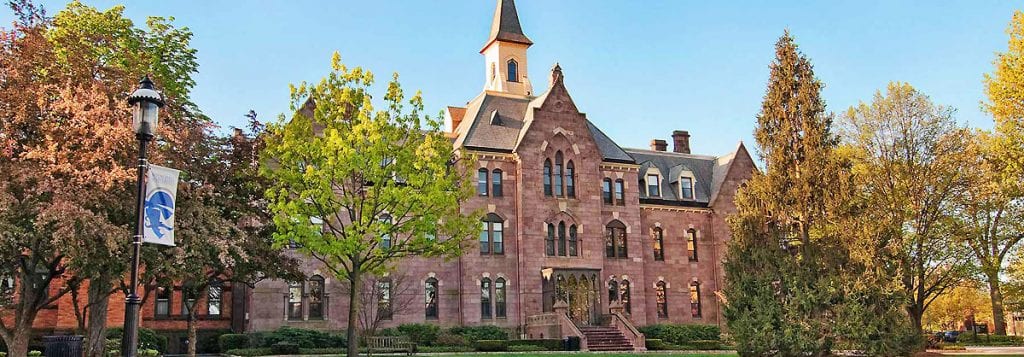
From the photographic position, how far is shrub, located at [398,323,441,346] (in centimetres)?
3853

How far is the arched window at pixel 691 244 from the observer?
47812 mm

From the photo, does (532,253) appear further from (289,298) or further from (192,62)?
(192,62)

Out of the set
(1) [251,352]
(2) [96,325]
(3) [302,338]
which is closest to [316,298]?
(3) [302,338]

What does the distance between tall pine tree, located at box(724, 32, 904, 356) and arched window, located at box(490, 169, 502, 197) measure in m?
17.1

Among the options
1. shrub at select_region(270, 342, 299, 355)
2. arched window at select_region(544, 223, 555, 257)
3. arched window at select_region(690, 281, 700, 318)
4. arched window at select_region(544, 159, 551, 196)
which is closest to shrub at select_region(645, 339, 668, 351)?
arched window at select_region(544, 223, 555, 257)

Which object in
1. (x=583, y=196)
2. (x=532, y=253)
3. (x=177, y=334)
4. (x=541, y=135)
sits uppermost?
(x=541, y=135)

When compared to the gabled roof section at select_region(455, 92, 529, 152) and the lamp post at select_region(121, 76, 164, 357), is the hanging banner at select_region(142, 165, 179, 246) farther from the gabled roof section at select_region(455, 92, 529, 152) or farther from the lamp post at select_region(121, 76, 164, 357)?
the gabled roof section at select_region(455, 92, 529, 152)

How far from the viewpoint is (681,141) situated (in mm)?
54938

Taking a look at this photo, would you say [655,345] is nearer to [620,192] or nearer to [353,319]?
[620,192]

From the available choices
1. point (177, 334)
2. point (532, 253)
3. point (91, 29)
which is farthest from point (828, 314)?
point (177, 334)

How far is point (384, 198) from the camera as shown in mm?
25047

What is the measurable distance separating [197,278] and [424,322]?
16.9 metres

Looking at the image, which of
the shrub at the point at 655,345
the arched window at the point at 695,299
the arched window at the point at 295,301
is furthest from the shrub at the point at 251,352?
the arched window at the point at 695,299

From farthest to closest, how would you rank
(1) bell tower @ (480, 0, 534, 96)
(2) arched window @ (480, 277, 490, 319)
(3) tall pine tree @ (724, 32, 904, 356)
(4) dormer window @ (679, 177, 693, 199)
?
1. (1) bell tower @ (480, 0, 534, 96)
2. (4) dormer window @ (679, 177, 693, 199)
3. (2) arched window @ (480, 277, 490, 319)
4. (3) tall pine tree @ (724, 32, 904, 356)
